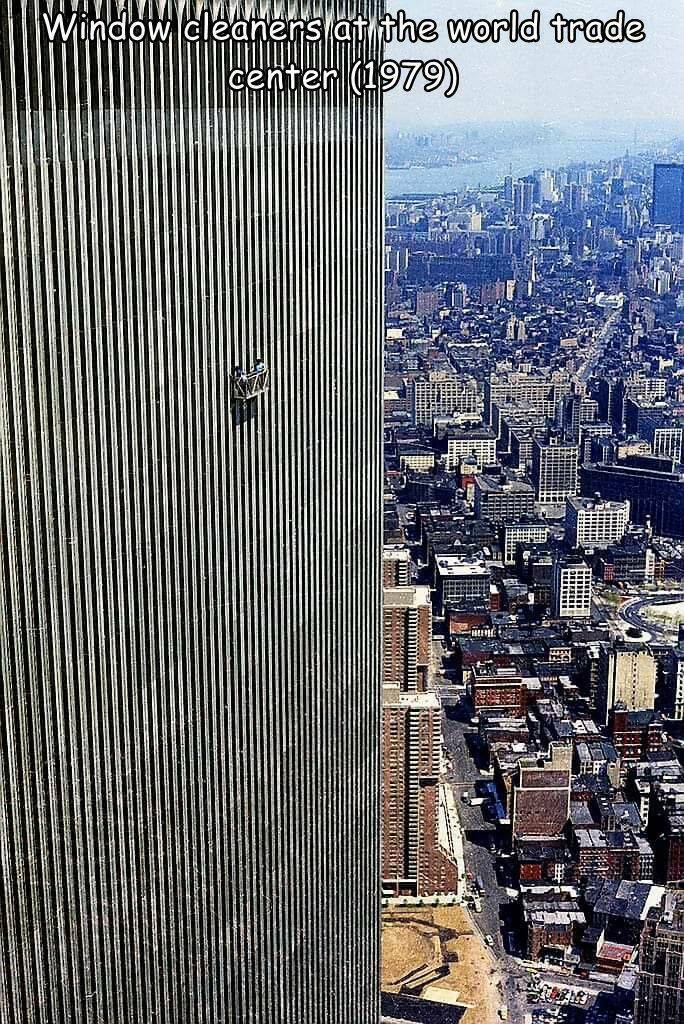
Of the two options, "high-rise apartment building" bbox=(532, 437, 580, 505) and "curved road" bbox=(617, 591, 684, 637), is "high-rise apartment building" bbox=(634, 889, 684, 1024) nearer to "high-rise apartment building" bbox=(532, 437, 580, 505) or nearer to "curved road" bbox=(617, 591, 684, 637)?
"curved road" bbox=(617, 591, 684, 637)

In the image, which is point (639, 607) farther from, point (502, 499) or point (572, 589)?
point (502, 499)

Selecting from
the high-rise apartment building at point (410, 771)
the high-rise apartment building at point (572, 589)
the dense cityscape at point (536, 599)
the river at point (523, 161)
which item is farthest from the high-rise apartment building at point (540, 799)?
the river at point (523, 161)

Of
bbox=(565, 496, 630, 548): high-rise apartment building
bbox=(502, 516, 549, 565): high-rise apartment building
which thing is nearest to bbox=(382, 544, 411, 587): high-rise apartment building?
bbox=(502, 516, 549, 565): high-rise apartment building

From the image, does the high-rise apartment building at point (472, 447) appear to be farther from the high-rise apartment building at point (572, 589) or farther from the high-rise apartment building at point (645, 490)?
the high-rise apartment building at point (572, 589)

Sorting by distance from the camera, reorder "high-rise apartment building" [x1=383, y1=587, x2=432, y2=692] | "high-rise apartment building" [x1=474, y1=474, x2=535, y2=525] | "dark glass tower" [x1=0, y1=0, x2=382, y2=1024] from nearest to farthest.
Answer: "dark glass tower" [x1=0, y1=0, x2=382, y2=1024]
"high-rise apartment building" [x1=383, y1=587, x2=432, y2=692]
"high-rise apartment building" [x1=474, y1=474, x2=535, y2=525]

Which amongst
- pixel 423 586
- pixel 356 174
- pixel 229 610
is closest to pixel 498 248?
pixel 423 586

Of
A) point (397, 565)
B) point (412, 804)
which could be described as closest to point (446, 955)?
point (412, 804)
